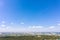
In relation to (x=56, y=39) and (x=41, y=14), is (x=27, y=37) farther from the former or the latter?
(x=41, y=14)

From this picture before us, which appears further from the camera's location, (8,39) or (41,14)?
(41,14)

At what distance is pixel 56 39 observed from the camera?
10.4 feet

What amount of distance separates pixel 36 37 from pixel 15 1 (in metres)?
2.69

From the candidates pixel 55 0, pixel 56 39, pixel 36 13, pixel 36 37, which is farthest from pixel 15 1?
pixel 56 39

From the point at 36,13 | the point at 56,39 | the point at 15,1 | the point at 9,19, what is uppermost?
the point at 15,1

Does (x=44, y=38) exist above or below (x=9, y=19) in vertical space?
below

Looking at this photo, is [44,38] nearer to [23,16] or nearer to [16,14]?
[16,14]

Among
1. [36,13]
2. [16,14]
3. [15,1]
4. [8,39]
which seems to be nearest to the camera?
[8,39]

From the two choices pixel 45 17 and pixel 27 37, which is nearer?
pixel 27 37

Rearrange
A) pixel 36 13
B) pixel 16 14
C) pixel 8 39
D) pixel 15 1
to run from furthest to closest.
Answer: pixel 36 13 → pixel 16 14 → pixel 15 1 → pixel 8 39

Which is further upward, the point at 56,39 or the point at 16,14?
the point at 16,14

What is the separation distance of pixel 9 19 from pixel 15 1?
137cm

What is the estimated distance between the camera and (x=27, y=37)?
3.16m

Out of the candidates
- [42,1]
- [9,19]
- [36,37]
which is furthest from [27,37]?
[42,1]
